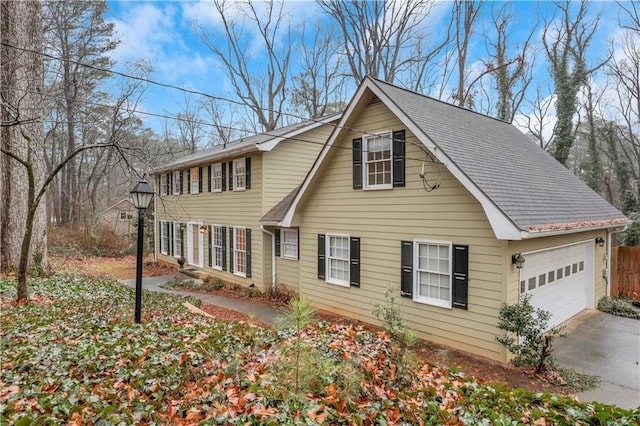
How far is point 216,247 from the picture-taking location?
15.7 m

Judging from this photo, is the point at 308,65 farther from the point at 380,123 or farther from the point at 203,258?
the point at 380,123

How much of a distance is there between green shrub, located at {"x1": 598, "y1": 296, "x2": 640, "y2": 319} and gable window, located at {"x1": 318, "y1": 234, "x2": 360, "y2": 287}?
7.58 metres

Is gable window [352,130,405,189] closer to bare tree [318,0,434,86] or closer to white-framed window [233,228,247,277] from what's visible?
white-framed window [233,228,247,277]

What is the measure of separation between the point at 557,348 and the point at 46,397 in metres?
8.84

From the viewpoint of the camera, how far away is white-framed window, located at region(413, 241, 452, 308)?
773 centimetres

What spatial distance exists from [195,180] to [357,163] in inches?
410

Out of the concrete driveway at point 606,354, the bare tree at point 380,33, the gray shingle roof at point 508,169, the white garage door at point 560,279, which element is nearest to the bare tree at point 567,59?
the bare tree at point 380,33

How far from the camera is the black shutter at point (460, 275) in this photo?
7328 mm

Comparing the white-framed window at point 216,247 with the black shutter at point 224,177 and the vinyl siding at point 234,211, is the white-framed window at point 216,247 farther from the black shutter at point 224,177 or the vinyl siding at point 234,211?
the black shutter at point 224,177

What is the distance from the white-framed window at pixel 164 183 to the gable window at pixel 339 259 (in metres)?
12.5

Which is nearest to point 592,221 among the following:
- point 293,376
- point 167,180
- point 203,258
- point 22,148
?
point 293,376

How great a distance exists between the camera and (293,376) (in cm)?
354

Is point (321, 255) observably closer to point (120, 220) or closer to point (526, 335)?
point (526, 335)

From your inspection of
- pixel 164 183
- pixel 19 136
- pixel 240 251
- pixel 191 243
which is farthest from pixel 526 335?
pixel 164 183
